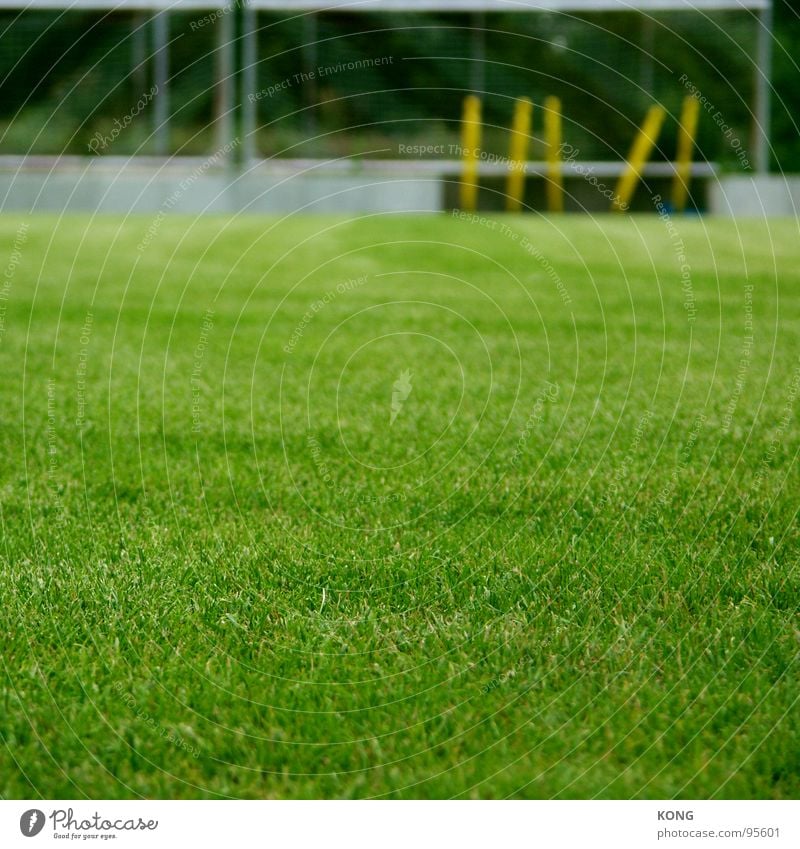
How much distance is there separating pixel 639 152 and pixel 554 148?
1.47 metres

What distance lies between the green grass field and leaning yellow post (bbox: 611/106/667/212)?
12663mm

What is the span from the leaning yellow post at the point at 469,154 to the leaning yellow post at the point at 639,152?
7.92 ft

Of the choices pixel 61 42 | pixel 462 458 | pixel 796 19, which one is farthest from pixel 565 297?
pixel 61 42

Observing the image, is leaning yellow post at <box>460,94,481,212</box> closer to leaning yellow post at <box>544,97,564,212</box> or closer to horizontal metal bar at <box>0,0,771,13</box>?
leaning yellow post at <box>544,97,564,212</box>

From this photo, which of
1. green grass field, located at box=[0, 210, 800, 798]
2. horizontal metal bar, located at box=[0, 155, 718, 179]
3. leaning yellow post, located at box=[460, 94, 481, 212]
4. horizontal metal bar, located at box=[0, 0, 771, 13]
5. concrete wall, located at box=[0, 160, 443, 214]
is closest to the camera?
green grass field, located at box=[0, 210, 800, 798]

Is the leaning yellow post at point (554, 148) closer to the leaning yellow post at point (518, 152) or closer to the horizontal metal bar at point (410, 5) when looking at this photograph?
the leaning yellow post at point (518, 152)

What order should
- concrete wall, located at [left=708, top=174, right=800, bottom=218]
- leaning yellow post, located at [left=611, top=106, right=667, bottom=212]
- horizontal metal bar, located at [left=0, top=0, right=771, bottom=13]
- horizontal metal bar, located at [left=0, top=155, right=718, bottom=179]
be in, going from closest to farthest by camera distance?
leaning yellow post, located at [left=611, top=106, right=667, bottom=212], concrete wall, located at [left=708, top=174, right=800, bottom=218], horizontal metal bar, located at [left=0, top=0, right=771, bottom=13], horizontal metal bar, located at [left=0, top=155, right=718, bottom=179]

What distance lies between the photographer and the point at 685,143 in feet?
67.7

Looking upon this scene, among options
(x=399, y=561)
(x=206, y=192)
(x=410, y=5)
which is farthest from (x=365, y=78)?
(x=399, y=561)

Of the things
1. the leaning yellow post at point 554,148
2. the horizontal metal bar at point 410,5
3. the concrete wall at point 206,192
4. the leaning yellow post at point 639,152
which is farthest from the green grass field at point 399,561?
the horizontal metal bar at point 410,5

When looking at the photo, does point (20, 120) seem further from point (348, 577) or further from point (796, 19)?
point (348, 577)

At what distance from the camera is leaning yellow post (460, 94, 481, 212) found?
18.7 m

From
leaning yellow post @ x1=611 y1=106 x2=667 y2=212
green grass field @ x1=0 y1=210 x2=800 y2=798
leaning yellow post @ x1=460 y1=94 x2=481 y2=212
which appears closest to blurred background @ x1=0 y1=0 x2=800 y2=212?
leaning yellow post @ x1=611 y1=106 x2=667 y2=212

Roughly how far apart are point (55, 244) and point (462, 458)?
872cm
